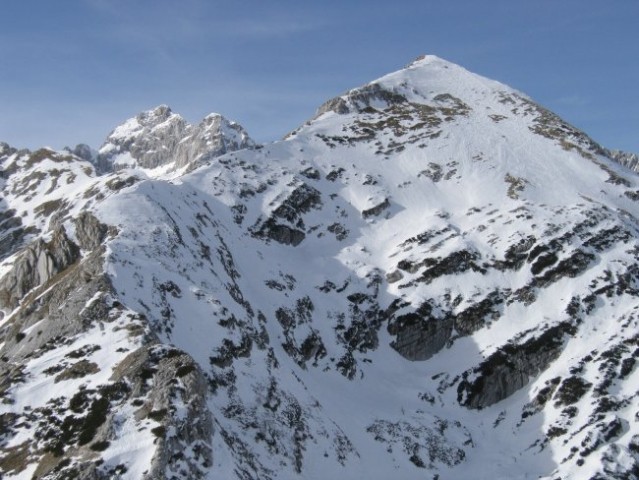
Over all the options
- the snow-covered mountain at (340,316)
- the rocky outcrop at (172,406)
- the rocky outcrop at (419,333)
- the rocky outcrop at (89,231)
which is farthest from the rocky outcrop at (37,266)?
the rocky outcrop at (419,333)

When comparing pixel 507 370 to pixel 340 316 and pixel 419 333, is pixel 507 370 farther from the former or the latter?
pixel 340 316

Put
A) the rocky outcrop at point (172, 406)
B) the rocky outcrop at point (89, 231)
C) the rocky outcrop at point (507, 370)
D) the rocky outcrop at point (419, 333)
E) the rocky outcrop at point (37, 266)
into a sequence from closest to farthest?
the rocky outcrop at point (172, 406)
the rocky outcrop at point (89, 231)
the rocky outcrop at point (37, 266)
the rocky outcrop at point (507, 370)
the rocky outcrop at point (419, 333)

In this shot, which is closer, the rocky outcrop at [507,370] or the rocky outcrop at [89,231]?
the rocky outcrop at [89,231]

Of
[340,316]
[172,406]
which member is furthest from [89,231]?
[340,316]

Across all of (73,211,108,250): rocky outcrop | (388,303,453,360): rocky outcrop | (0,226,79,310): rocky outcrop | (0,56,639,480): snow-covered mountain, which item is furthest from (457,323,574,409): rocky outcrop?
(0,226,79,310): rocky outcrop

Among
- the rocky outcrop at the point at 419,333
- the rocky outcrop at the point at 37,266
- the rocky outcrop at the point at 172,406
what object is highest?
the rocky outcrop at the point at 37,266

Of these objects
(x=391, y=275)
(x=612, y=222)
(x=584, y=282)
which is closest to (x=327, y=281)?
(x=391, y=275)

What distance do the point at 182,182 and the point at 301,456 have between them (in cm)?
5071

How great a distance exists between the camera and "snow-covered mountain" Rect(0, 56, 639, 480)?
4612 centimetres

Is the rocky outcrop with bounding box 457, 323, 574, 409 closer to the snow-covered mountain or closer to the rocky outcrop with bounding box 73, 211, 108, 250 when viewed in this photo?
the snow-covered mountain

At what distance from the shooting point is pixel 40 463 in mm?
41125

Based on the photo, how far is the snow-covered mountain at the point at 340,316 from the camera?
46125 mm

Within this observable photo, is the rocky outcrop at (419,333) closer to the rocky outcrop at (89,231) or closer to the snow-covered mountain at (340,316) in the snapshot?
the snow-covered mountain at (340,316)

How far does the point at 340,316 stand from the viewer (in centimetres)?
8181
